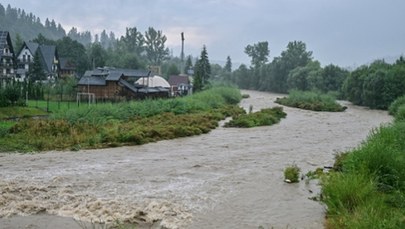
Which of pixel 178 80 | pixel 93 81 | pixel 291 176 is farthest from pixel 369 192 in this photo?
pixel 178 80

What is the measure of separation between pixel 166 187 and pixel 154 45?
112302 mm

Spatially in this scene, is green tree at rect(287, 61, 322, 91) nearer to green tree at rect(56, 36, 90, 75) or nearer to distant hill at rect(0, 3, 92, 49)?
green tree at rect(56, 36, 90, 75)

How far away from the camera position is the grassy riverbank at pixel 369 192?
29.3ft

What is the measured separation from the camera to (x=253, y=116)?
3519 cm

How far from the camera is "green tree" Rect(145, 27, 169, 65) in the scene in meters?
122

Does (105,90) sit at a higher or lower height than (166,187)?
higher

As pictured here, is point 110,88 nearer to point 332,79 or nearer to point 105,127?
point 105,127

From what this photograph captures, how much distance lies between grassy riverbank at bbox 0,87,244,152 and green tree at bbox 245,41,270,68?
93415mm

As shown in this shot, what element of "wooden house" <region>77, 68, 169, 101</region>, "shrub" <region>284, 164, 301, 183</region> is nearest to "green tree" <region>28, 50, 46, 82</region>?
"wooden house" <region>77, 68, 169, 101</region>

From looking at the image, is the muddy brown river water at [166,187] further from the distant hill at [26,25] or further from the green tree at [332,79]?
the distant hill at [26,25]

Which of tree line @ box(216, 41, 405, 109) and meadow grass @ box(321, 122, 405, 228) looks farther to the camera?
tree line @ box(216, 41, 405, 109)

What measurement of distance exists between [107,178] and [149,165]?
107 inches

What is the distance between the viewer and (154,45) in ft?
404

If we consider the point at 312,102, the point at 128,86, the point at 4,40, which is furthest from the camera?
the point at 312,102
